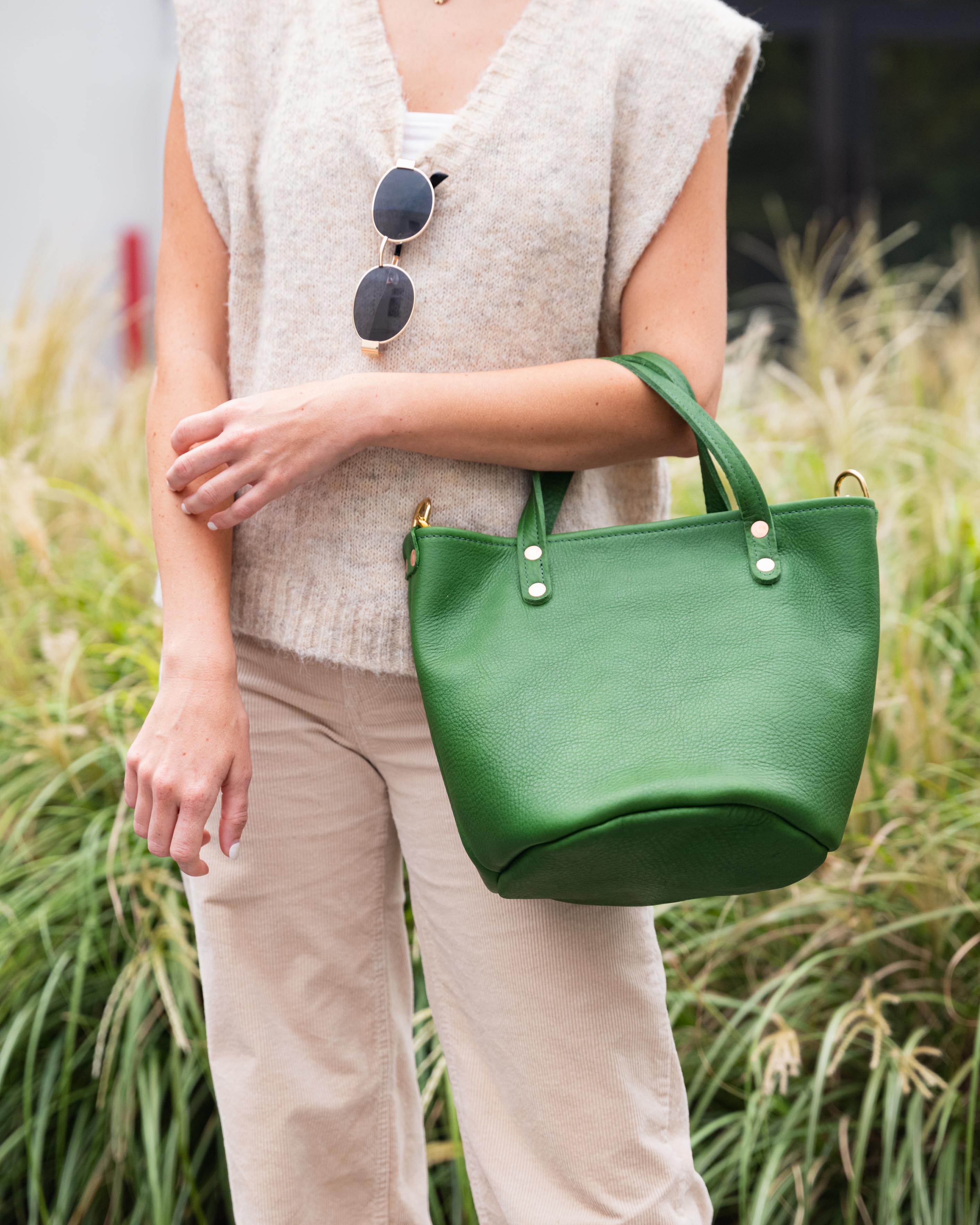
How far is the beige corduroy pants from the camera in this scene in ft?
3.63

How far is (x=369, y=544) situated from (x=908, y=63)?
20.6ft

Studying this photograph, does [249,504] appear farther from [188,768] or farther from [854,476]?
[854,476]

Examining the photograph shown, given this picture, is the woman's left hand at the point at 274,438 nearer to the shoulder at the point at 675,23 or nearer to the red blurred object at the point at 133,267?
the shoulder at the point at 675,23

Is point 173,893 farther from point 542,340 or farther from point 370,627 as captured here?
point 542,340

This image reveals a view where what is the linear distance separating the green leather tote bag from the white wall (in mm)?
4403

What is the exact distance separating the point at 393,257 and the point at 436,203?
6 centimetres

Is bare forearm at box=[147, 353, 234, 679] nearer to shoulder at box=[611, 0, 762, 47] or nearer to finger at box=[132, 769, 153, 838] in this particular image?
finger at box=[132, 769, 153, 838]

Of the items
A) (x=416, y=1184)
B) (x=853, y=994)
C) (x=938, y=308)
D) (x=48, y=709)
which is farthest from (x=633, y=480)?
(x=938, y=308)

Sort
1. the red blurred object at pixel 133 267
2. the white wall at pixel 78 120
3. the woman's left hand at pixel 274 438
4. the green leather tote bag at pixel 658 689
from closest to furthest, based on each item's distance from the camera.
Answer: the green leather tote bag at pixel 658 689 < the woman's left hand at pixel 274 438 < the white wall at pixel 78 120 < the red blurred object at pixel 133 267

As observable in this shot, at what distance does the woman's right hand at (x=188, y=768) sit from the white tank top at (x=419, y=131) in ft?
1.69

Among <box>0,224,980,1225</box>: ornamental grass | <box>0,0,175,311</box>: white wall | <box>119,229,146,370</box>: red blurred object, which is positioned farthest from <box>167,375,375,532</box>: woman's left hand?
<box>119,229,146,370</box>: red blurred object

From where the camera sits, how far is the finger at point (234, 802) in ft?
3.59

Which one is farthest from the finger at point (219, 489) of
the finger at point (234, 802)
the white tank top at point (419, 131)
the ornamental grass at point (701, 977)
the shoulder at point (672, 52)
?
the ornamental grass at point (701, 977)

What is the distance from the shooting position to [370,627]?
113 centimetres
